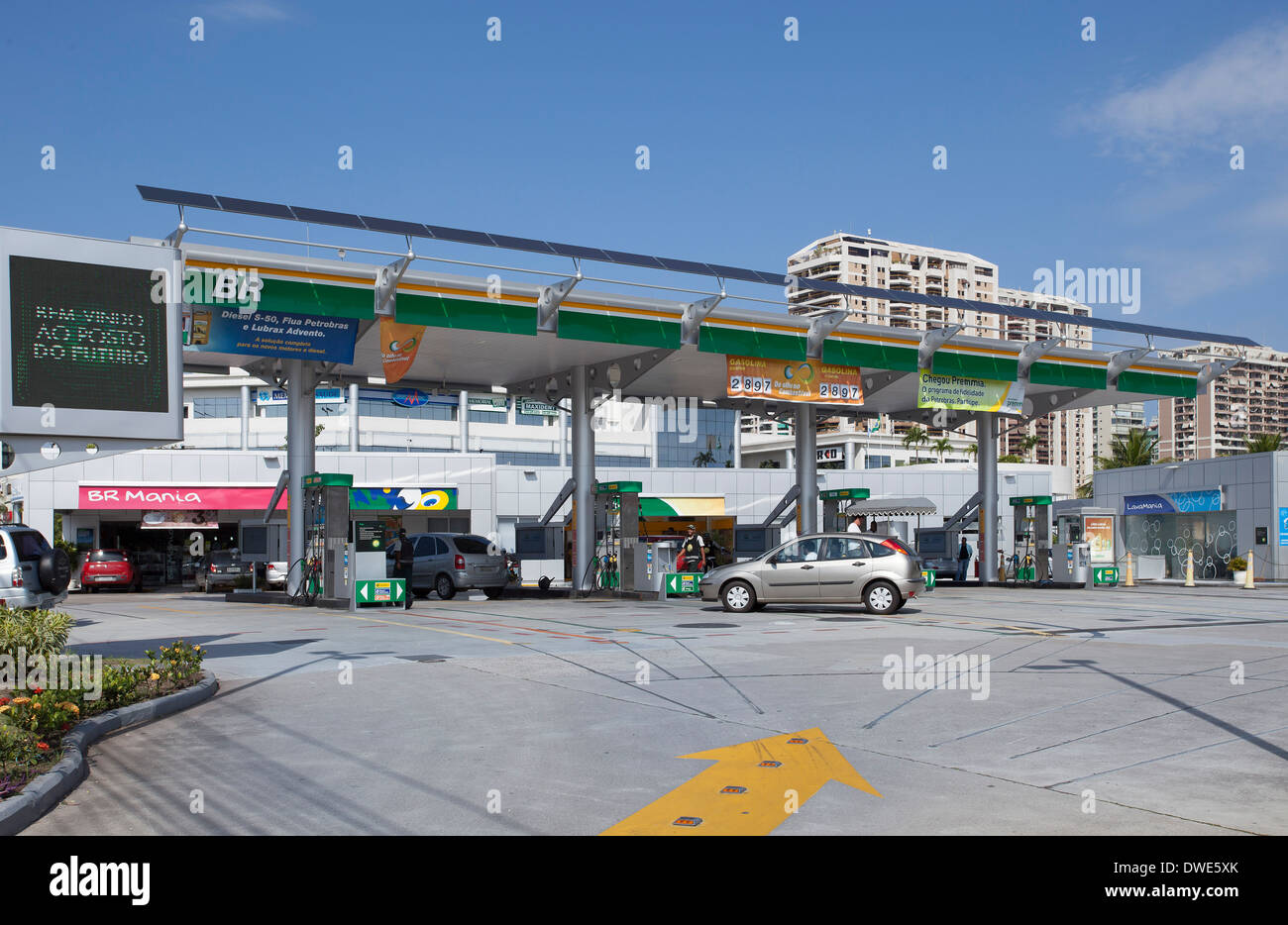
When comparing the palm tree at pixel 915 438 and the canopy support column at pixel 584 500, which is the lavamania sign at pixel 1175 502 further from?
the palm tree at pixel 915 438

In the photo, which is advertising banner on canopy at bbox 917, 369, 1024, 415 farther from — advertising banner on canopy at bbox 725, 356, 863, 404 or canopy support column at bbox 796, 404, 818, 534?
canopy support column at bbox 796, 404, 818, 534

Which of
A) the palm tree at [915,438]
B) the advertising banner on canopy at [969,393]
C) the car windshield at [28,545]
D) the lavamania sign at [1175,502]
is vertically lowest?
the car windshield at [28,545]

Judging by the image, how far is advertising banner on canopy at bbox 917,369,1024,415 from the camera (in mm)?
30781

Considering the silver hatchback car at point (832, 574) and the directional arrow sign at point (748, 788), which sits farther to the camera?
the silver hatchback car at point (832, 574)

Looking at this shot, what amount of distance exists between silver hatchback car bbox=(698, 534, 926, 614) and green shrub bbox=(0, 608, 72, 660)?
12.8 metres

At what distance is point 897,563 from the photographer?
19.8 metres

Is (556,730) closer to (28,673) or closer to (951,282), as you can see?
(28,673)

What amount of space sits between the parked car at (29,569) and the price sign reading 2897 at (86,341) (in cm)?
680

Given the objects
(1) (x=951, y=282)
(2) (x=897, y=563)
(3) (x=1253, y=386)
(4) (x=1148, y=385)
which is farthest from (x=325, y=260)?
(3) (x=1253, y=386)

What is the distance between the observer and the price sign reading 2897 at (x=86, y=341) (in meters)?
9.87

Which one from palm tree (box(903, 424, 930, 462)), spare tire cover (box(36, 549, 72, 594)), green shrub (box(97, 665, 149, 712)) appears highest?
palm tree (box(903, 424, 930, 462))

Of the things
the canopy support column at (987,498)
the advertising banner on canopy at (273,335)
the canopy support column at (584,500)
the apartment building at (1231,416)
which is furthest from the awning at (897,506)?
the apartment building at (1231,416)

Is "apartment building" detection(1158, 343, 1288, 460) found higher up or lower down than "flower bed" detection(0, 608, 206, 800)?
higher up

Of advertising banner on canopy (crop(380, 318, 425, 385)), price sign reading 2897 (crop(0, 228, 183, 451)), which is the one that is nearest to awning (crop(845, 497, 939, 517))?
advertising banner on canopy (crop(380, 318, 425, 385))
